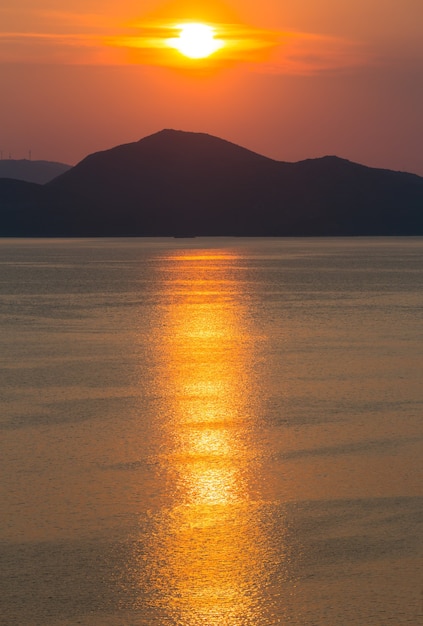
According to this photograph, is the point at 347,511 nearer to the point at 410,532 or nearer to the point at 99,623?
the point at 410,532

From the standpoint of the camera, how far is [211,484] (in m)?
13.2

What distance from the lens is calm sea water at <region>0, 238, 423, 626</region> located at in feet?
31.0

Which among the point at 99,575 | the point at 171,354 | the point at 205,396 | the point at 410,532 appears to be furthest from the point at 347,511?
the point at 171,354

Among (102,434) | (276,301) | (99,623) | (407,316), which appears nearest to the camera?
(99,623)

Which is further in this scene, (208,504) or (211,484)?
(211,484)

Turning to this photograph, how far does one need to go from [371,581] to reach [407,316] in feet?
106

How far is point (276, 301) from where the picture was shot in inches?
2044

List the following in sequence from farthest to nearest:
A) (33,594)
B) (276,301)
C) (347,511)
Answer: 1. (276,301)
2. (347,511)
3. (33,594)

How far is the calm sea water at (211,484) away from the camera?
9.46 meters

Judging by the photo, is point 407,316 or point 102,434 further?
point 407,316

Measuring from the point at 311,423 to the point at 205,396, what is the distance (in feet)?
11.3

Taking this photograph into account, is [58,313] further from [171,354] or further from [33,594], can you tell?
[33,594]

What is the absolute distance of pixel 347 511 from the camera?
11992 millimetres

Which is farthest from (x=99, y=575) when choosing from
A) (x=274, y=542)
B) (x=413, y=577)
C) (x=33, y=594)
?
(x=413, y=577)
